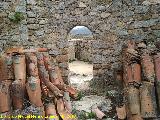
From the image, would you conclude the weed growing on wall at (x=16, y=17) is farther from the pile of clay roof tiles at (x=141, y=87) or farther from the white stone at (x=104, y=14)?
the pile of clay roof tiles at (x=141, y=87)

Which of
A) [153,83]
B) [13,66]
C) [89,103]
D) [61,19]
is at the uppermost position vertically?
[61,19]

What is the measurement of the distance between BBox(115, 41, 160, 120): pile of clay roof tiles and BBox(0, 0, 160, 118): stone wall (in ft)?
3.64

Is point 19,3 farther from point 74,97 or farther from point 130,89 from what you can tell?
point 130,89

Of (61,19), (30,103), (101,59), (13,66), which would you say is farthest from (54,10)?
(30,103)

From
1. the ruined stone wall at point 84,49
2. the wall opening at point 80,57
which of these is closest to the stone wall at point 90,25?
the wall opening at point 80,57

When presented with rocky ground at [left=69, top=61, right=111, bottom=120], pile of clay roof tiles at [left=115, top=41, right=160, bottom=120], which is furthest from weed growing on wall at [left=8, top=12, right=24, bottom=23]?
pile of clay roof tiles at [left=115, top=41, right=160, bottom=120]

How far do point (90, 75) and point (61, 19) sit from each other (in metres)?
3.22

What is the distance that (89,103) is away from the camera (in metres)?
8.46

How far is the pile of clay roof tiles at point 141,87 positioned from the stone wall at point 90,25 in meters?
1.11

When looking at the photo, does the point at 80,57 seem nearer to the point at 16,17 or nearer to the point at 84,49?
the point at 84,49

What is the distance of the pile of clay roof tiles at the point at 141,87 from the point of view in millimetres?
6969

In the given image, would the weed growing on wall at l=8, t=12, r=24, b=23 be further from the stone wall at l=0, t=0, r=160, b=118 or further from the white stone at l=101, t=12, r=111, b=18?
the white stone at l=101, t=12, r=111, b=18

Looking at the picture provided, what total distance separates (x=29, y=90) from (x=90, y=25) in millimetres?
3043

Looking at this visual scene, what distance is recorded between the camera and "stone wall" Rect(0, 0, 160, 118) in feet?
29.7
